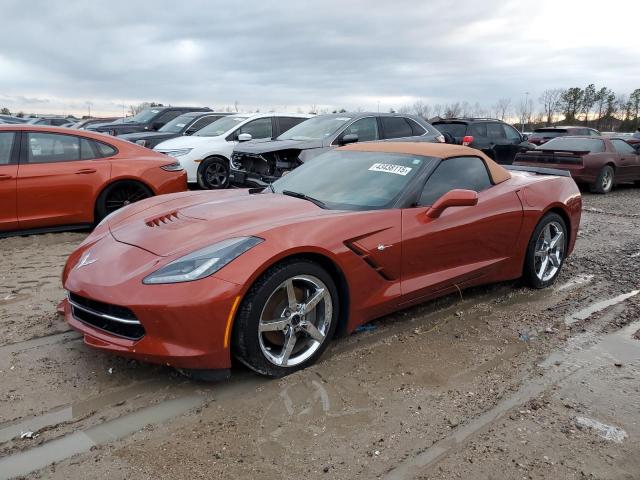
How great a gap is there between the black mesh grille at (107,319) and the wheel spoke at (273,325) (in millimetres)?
644

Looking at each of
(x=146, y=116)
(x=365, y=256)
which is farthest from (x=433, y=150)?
(x=146, y=116)

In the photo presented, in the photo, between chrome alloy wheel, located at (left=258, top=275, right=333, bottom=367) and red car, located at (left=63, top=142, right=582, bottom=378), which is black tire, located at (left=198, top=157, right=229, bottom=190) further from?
chrome alloy wheel, located at (left=258, top=275, right=333, bottom=367)

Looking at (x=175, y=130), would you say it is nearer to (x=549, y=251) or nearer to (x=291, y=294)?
(x=549, y=251)

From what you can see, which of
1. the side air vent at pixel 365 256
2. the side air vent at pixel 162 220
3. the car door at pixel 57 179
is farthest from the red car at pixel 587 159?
the side air vent at pixel 162 220

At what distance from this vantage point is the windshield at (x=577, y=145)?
479 inches

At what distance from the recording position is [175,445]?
2605 millimetres

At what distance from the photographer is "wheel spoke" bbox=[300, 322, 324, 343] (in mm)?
3316

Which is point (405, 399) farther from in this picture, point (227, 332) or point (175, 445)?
point (175, 445)

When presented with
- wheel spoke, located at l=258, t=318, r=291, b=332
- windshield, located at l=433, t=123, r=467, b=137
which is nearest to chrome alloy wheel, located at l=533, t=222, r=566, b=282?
wheel spoke, located at l=258, t=318, r=291, b=332

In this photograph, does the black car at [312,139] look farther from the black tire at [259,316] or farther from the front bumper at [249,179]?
the black tire at [259,316]

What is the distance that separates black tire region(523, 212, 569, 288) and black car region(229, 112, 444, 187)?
11.8 ft

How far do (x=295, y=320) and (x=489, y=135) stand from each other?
1212cm

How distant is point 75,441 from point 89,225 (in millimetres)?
4463

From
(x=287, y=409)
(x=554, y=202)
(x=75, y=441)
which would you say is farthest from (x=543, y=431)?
(x=554, y=202)
